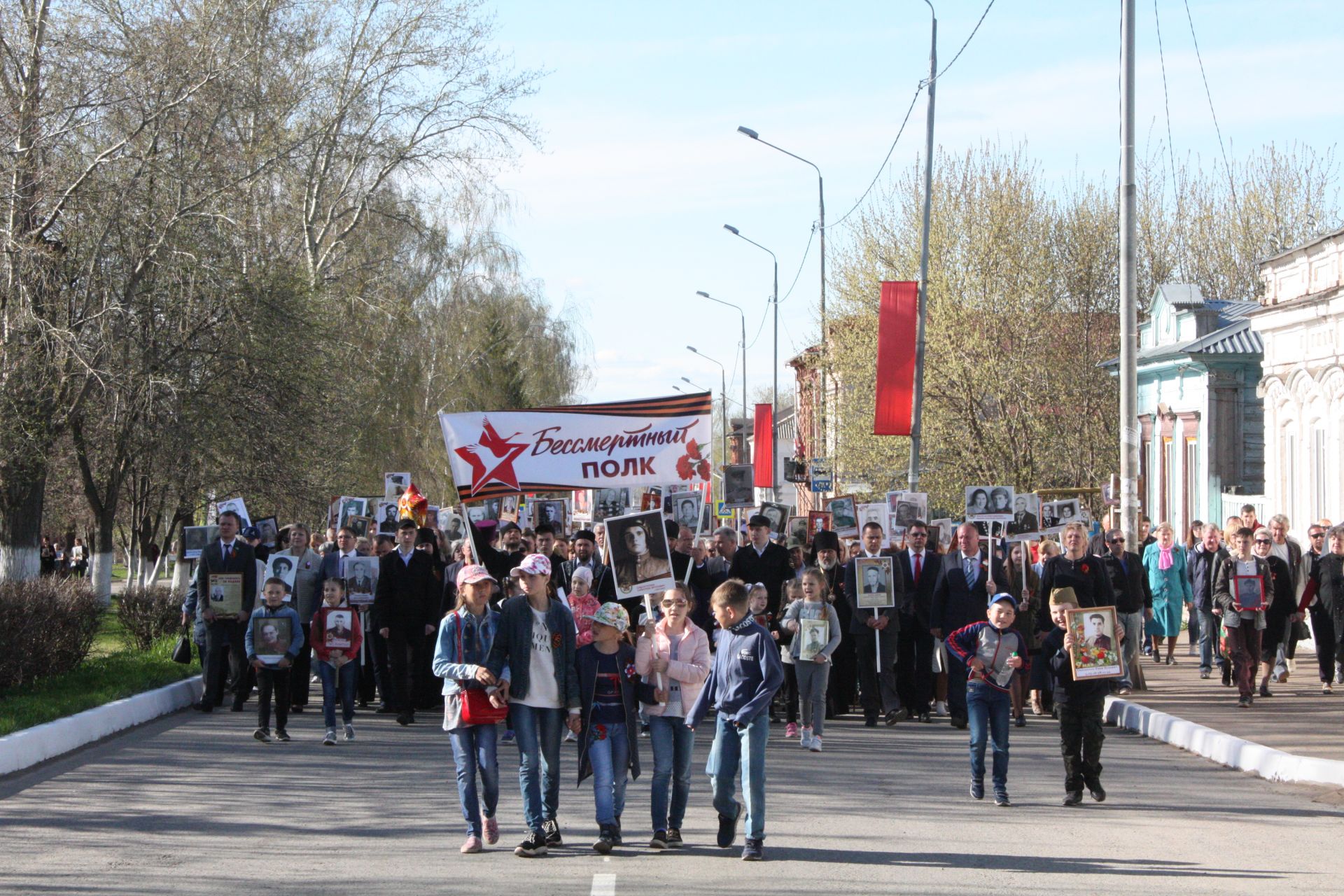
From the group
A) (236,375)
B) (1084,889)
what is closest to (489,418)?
(1084,889)

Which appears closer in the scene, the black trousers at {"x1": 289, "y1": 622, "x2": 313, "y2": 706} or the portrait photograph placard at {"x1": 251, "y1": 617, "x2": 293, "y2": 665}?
the portrait photograph placard at {"x1": 251, "y1": 617, "x2": 293, "y2": 665}

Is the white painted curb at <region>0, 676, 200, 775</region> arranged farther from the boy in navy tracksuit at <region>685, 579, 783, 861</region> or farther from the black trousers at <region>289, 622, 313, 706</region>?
the boy in navy tracksuit at <region>685, 579, 783, 861</region>

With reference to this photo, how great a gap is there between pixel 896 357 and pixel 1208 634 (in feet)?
29.3

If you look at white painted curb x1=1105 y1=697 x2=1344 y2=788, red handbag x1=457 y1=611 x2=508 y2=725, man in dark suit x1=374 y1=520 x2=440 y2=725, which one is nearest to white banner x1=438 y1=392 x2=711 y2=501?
man in dark suit x1=374 y1=520 x2=440 y2=725

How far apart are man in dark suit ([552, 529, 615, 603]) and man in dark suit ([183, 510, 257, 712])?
315 centimetres

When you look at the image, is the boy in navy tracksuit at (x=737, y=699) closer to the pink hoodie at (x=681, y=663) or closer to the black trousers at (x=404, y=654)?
the pink hoodie at (x=681, y=663)

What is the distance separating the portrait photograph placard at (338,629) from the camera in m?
13.3

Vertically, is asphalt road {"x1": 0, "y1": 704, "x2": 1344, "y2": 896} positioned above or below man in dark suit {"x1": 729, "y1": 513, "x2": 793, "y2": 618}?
below

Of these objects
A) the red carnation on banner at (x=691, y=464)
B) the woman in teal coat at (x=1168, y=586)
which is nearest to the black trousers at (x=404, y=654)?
the red carnation on banner at (x=691, y=464)

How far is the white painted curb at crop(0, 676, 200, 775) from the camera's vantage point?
11.7 meters

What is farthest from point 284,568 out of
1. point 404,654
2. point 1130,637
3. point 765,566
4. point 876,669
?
point 1130,637

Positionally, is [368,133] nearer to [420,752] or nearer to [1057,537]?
[1057,537]

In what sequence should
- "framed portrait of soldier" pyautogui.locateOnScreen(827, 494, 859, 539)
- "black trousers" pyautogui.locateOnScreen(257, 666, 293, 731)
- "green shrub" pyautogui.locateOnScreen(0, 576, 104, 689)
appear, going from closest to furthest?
1. "black trousers" pyautogui.locateOnScreen(257, 666, 293, 731)
2. "green shrub" pyautogui.locateOnScreen(0, 576, 104, 689)
3. "framed portrait of soldier" pyautogui.locateOnScreen(827, 494, 859, 539)

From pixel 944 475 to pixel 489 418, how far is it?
1068 inches
